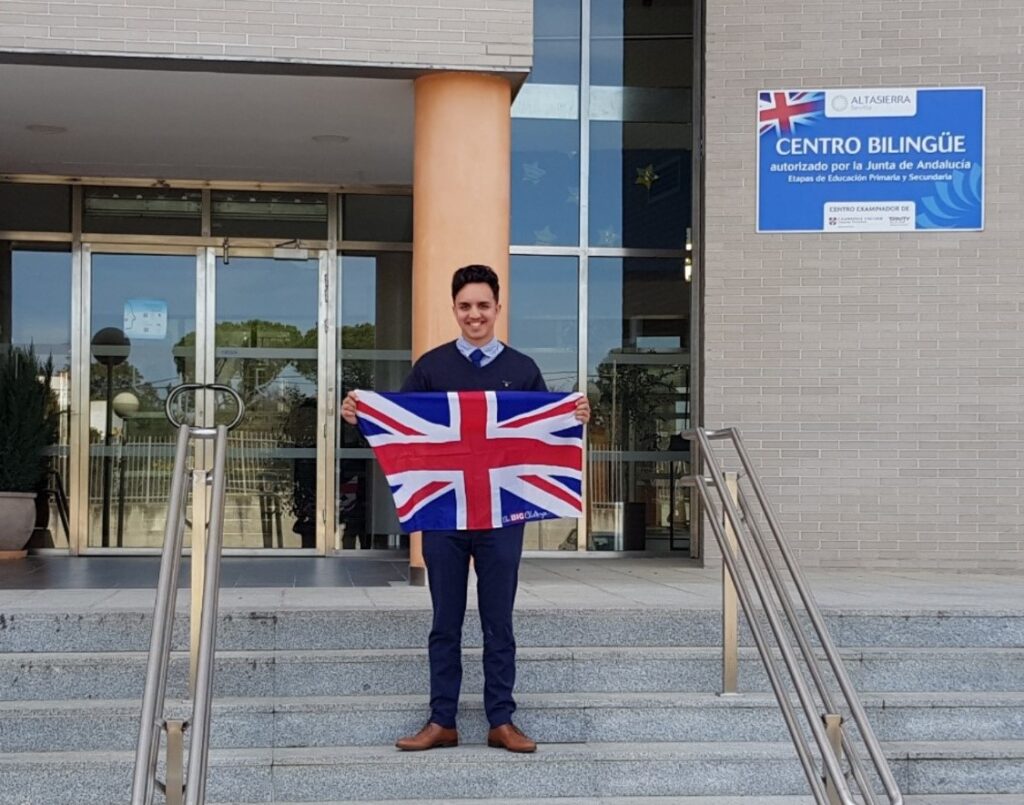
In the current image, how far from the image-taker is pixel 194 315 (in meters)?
10.9

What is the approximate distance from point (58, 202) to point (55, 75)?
331 centimetres

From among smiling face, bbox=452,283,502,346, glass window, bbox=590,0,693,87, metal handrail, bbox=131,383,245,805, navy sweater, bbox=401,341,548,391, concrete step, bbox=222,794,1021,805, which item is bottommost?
concrete step, bbox=222,794,1021,805

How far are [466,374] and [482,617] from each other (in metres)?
0.96

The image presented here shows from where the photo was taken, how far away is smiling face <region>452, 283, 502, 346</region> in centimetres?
511

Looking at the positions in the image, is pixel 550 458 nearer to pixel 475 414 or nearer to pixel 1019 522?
pixel 475 414

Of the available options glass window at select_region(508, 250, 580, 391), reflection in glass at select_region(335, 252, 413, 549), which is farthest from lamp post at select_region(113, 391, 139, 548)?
glass window at select_region(508, 250, 580, 391)

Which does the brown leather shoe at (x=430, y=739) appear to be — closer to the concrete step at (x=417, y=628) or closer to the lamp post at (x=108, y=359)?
the concrete step at (x=417, y=628)

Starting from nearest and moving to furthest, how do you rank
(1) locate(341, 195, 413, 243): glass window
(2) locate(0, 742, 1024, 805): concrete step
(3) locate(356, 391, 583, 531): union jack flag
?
(2) locate(0, 742, 1024, 805): concrete step → (3) locate(356, 391, 583, 531): union jack flag → (1) locate(341, 195, 413, 243): glass window

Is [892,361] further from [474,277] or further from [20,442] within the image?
[20,442]

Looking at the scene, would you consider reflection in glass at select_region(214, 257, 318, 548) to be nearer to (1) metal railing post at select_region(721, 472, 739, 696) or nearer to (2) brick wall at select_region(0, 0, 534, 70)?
(2) brick wall at select_region(0, 0, 534, 70)

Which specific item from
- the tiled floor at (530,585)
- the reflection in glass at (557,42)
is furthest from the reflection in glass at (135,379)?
the reflection in glass at (557,42)

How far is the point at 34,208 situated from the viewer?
10836 mm

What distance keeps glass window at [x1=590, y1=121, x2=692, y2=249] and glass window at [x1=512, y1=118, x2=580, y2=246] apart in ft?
0.53

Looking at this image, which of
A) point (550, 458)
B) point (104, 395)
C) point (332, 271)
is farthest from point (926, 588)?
point (104, 395)
